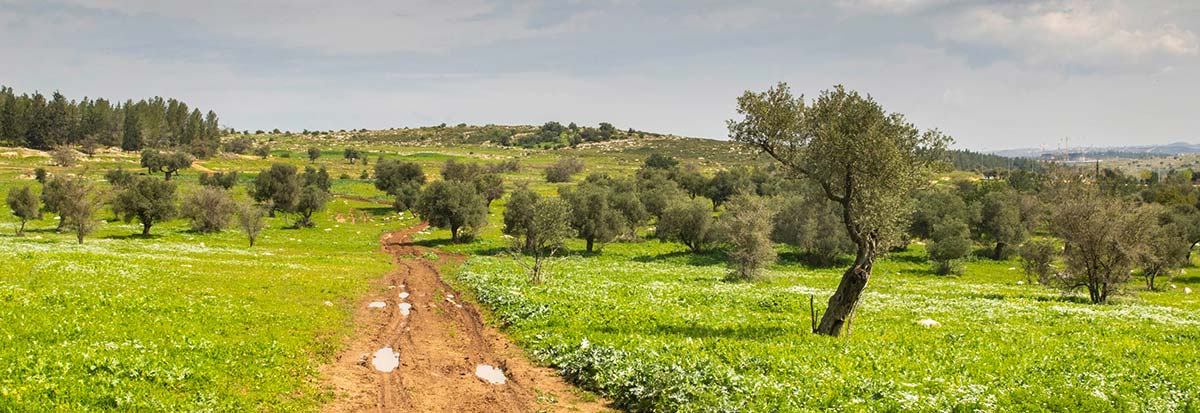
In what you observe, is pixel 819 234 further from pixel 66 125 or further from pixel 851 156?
pixel 66 125

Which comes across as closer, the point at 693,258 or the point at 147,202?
the point at 147,202

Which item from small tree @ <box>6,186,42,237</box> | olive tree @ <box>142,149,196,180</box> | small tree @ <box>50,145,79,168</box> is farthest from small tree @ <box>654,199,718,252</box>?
small tree @ <box>50,145,79,168</box>

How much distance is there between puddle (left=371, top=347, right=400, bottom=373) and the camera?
19.3 meters

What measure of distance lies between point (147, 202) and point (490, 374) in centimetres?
6687

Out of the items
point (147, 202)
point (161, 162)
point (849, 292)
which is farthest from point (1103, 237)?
point (161, 162)

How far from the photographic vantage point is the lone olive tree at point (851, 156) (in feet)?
66.0

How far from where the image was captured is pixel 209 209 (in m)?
71.6

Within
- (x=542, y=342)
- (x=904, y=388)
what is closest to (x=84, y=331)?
(x=542, y=342)

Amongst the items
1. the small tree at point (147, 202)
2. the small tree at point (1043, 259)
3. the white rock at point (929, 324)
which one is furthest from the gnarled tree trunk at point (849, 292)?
the small tree at point (147, 202)

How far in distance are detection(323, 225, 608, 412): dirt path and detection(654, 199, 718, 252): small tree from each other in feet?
151

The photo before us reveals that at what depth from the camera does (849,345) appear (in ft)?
63.5

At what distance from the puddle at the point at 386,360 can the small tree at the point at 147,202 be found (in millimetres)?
61986

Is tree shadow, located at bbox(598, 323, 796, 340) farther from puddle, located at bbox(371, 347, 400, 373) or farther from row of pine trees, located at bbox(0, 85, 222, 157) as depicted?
row of pine trees, located at bbox(0, 85, 222, 157)

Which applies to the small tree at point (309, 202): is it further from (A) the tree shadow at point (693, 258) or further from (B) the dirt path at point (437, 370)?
(B) the dirt path at point (437, 370)
